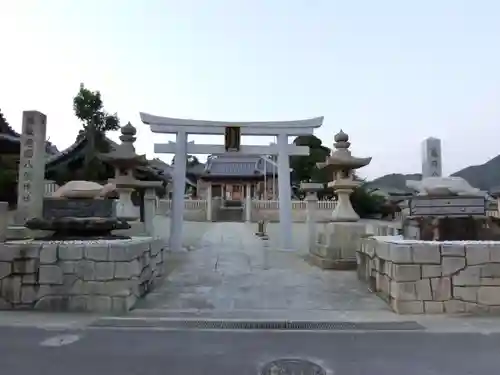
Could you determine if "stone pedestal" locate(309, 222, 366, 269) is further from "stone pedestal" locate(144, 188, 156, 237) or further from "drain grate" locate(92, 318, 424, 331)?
"stone pedestal" locate(144, 188, 156, 237)

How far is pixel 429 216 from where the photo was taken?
5.95m

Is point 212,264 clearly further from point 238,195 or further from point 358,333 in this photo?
point 238,195

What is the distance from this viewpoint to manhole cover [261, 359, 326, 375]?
328 cm

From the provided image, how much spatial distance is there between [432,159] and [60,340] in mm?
8672

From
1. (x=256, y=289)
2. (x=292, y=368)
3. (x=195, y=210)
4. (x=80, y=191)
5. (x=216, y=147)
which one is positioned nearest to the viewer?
(x=292, y=368)

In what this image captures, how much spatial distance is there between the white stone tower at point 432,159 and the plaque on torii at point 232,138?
17.8 ft

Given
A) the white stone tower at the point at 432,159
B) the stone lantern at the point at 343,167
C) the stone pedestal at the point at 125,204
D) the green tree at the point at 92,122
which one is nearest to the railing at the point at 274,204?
the green tree at the point at 92,122

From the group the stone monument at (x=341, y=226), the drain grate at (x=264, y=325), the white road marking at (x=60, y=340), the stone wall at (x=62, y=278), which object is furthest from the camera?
the stone monument at (x=341, y=226)

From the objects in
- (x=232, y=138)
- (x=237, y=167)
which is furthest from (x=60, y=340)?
(x=237, y=167)

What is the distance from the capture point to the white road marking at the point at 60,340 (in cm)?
396

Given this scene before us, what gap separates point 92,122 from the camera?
2227 cm

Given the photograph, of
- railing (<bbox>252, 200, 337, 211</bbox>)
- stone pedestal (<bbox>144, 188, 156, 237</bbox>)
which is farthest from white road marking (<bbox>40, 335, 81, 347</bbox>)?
railing (<bbox>252, 200, 337, 211</bbox>)

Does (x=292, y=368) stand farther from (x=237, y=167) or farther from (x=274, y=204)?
(x=237, y=167)

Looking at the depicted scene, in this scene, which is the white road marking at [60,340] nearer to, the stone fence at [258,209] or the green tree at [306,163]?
the stone fence at [258,209]
